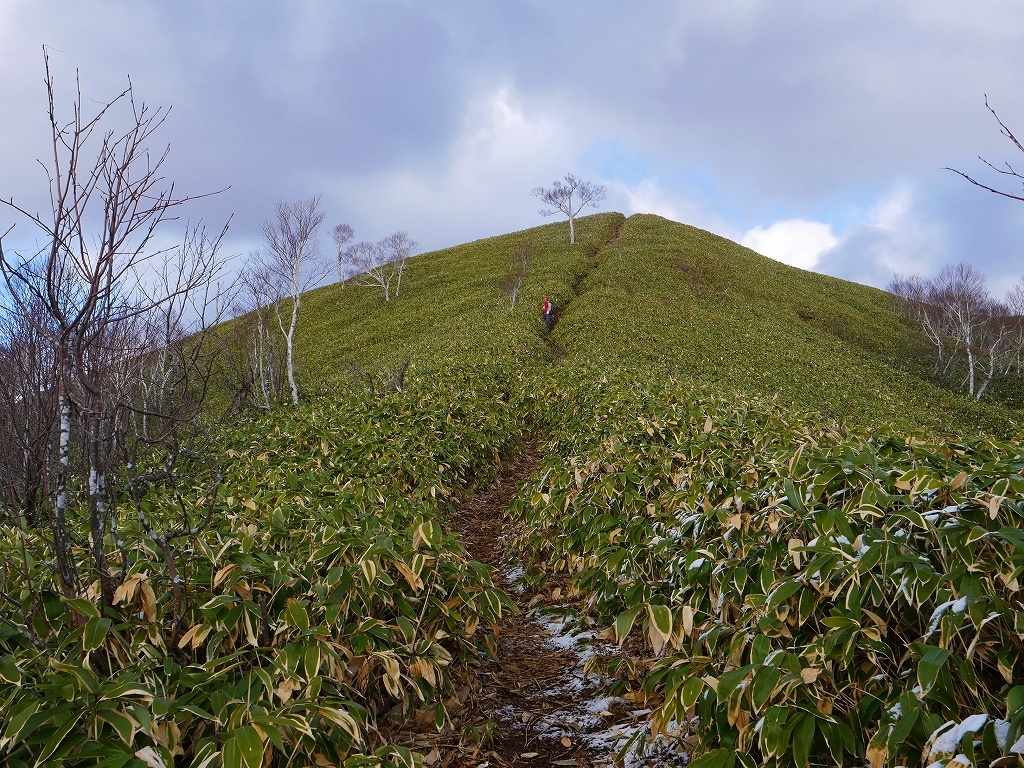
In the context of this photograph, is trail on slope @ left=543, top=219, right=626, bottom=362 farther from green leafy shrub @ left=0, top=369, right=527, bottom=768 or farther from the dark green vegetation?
green leafy shrub @ left=0, top=369, right=527, bottom=768

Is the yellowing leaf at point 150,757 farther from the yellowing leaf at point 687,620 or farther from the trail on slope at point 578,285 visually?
the trail on slope at point 578,285

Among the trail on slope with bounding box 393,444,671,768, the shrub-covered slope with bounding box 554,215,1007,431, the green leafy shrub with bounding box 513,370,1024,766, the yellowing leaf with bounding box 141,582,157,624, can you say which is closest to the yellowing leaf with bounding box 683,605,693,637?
the green leafy shrub with bounding box 513,370,1024,766

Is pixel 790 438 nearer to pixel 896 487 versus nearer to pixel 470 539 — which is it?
pixel 896 487

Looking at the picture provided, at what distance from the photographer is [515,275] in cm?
3581

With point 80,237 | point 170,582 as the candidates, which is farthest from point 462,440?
point 80,237

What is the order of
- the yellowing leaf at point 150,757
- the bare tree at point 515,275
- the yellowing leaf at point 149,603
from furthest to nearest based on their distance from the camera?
the bare tree at point 515,275 < the yellowing leaf at point 149,603 < the yellowing leaf at point 150,757

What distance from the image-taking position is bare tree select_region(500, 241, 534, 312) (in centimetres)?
2920

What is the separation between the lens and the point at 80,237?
2.85m

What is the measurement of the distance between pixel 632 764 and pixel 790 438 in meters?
3.63

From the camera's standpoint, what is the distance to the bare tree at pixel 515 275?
2920 cm

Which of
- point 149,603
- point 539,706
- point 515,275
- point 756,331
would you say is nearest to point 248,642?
point 149,603

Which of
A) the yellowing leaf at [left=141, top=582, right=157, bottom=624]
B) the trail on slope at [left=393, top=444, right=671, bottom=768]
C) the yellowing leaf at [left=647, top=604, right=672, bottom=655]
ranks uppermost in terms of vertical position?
the yellowing leaf at [left=141, top=582, right=157, bottom=624]

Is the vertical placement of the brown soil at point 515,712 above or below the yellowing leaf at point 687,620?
below

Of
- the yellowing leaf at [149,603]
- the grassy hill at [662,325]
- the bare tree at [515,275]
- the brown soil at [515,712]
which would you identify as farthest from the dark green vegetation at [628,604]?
the bare tree at [515,275]
